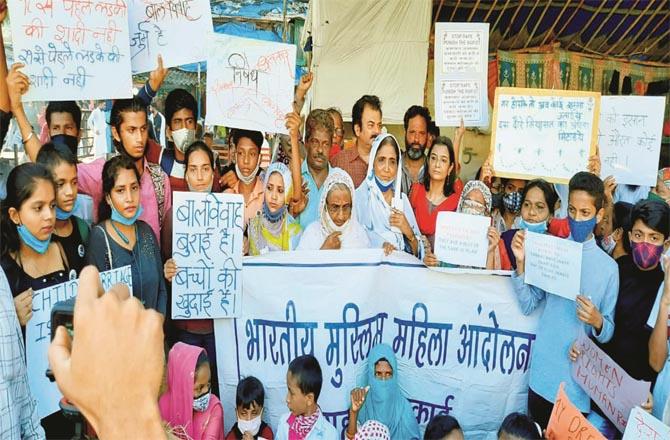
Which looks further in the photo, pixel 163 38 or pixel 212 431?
pixel 163 38

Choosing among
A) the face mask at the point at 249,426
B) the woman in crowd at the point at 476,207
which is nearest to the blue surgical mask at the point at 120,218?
the face mask at the point at 249,426

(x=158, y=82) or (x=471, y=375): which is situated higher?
(x=158, y=82)

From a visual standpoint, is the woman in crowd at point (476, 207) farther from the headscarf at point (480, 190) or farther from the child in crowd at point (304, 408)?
the child in crowd at point (304, 408)

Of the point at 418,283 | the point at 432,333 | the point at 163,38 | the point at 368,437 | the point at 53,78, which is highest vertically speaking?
the point at 163,38

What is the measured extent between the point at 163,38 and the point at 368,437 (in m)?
2.33

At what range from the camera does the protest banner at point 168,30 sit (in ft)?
10.8

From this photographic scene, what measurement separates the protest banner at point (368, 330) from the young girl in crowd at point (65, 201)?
2.72 feet

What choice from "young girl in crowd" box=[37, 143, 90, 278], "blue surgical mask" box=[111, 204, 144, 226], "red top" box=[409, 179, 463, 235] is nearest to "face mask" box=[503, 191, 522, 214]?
"red top" box=[409, 179, 463, 235]

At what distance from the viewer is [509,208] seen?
14.3ft

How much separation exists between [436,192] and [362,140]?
78cm

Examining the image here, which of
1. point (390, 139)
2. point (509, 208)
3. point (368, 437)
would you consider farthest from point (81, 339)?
point (509, 208)

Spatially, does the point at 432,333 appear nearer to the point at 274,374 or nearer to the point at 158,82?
the point at 274,374

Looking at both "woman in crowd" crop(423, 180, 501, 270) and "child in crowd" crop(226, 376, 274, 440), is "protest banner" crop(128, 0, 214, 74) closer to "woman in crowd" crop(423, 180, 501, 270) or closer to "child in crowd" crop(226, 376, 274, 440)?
"woman in crowd" crop(423, 180, 501, 270)

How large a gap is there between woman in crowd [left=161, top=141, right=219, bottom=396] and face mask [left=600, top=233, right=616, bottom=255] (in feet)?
7.13
